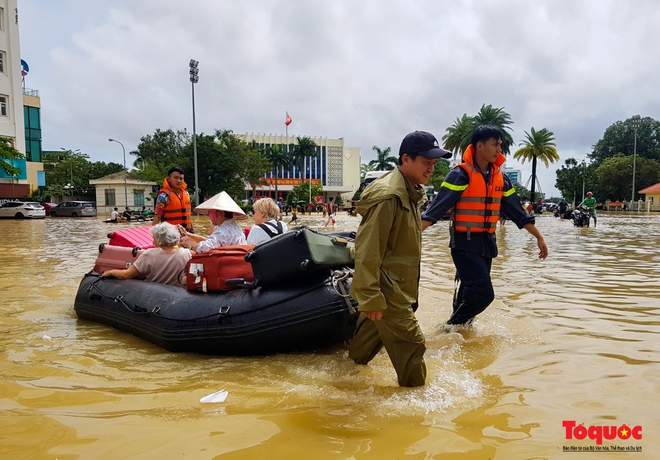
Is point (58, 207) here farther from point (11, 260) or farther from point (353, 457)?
point (353, 457)

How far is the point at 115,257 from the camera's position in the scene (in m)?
5.74

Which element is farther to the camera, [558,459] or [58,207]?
[58,207]

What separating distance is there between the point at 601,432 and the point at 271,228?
10.7ft

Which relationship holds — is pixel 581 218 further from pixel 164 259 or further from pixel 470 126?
pixel 470 126

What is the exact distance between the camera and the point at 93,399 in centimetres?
330

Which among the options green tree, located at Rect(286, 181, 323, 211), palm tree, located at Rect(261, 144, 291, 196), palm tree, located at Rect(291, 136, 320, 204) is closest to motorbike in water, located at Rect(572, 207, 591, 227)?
green tree, located at Rect(286, 181, 323, 211)

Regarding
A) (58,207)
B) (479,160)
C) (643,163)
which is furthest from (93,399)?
(643,163)

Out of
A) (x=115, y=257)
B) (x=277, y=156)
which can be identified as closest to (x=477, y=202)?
(x=115, y=257)

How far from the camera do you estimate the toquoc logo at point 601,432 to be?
269 cm

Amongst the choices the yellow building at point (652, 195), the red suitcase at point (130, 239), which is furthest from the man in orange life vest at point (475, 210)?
the yellow building at point (652, 195)

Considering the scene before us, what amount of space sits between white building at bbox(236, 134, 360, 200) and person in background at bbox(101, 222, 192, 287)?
83181mm

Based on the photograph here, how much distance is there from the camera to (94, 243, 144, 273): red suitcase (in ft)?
18.4

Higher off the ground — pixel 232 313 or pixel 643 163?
pixel 643 163

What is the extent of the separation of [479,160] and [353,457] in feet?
9.47
